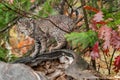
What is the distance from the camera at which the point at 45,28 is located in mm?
4883

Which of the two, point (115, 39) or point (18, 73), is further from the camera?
point (18, 73)

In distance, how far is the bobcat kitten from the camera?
4645 mm

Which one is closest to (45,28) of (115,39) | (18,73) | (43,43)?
(43,43)

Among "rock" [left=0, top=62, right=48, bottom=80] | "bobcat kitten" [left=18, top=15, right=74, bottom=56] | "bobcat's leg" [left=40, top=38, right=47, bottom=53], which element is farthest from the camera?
"bobcat's leg" [left=40, top=38, right=47, bottom=53]

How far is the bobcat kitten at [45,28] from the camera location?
183 inches

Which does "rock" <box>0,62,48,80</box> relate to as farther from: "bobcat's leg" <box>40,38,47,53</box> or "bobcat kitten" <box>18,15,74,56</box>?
"bobcat's leg" <box>40,38,47,53</box>

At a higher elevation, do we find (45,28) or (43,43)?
(45,28)

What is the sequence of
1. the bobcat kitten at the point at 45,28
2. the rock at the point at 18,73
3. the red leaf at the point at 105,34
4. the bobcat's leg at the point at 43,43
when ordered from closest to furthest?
the red leaf at the point at 105,34 < the rock at the point at 18,73 < the bobcat kitten at the point at 45,28 < the bobcat's leg at the point at 43,43

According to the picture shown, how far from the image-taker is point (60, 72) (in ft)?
10.3

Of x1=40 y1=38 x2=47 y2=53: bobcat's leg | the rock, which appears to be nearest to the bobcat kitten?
x1=40 y1=38 x2=47 y2=53: bobcat's leg

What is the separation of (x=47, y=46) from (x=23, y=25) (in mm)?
492

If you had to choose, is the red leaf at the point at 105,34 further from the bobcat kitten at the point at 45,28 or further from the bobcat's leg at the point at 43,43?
the bobcat's leg at the point at 43,43

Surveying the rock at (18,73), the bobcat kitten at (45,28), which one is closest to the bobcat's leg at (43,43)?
the bobcat kitten at (45,28)

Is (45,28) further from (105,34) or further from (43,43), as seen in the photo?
(105,34)
